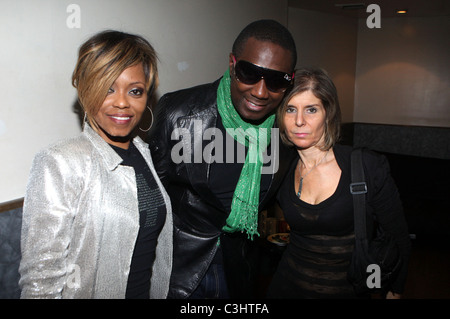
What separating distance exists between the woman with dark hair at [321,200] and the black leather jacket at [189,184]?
0.69 ft

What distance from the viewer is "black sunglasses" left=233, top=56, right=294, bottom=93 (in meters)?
1.71

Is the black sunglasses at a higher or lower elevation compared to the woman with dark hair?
higher

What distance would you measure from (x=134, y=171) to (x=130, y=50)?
48cm

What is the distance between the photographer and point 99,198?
1353 millimetres

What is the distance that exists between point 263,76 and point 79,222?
100 centimetres

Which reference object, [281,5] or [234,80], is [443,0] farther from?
[234,80]

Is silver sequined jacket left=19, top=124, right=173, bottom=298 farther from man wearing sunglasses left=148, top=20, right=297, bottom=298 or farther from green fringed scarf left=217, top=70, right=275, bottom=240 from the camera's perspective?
green fringed scarf left=217, top=70, right=275, bottom=240

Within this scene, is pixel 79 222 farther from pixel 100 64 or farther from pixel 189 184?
pixel 189 184

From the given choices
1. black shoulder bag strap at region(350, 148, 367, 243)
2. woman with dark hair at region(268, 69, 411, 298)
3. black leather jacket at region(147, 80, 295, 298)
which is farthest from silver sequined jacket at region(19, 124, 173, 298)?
black shoulder bag strap at region(350, 148, 367, 243)

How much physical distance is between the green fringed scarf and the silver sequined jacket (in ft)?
2.07

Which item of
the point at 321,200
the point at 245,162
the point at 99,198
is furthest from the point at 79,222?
the point at 321,200

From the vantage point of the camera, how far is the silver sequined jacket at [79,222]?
122 centimetres

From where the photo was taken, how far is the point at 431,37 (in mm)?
6988
